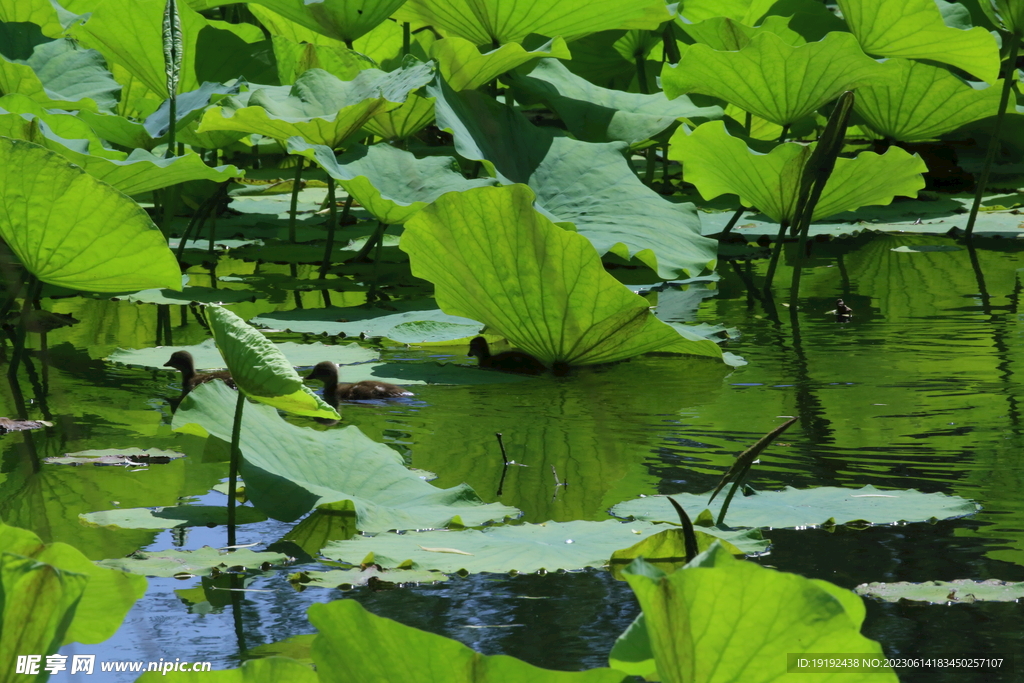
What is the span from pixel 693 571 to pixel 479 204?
1.84 metres

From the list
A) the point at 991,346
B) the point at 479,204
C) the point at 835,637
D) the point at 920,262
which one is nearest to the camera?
the point at 835,637

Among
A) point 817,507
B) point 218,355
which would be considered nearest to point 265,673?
point 817,507

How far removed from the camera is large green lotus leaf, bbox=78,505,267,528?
1514 millimetres

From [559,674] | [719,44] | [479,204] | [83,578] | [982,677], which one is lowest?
[982,677]

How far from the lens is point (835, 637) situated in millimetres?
688

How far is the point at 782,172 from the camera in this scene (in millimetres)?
3467

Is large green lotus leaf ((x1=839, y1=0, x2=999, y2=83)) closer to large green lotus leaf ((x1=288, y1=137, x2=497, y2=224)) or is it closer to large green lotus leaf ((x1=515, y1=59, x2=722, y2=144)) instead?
large green lotus leaf ((x1=515, y1=59, x2=722, y2=144))

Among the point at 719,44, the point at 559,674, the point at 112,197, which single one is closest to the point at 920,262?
the point at 719,44

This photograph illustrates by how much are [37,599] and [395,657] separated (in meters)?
0.24

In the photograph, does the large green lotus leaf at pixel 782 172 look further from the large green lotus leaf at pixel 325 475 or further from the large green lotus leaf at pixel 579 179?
the large green lotus leaf at pixel 325 475

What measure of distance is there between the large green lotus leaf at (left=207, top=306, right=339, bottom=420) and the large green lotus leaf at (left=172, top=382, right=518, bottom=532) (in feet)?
0.80

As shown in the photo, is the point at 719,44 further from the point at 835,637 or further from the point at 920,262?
the point at 835,637

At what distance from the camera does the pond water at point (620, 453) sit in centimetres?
122

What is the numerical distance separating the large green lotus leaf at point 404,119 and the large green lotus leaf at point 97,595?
322 cm
